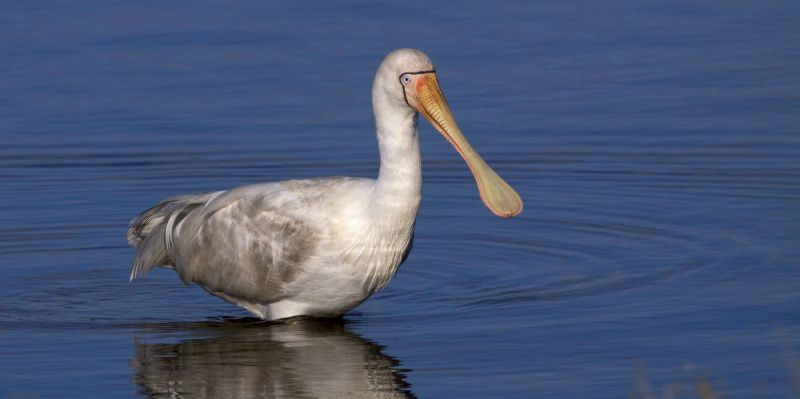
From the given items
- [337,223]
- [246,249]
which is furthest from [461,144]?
[246,249]

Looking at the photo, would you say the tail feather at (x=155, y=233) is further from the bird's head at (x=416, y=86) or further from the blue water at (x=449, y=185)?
the bird's head at (x=416, y=86)

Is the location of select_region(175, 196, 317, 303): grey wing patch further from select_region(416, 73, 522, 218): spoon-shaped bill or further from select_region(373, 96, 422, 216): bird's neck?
select_region(416, 73, 522, 218): spoon-shaped bill

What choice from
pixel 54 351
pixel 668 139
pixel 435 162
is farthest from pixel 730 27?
pixel 54 351

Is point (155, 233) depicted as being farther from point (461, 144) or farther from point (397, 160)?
point (461, 144)

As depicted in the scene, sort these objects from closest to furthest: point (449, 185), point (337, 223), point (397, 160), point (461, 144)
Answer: point (397, 160) → point (337, 223) → point (461, 144) → point (449, 185)

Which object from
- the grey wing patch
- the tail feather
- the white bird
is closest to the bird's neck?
the white bird

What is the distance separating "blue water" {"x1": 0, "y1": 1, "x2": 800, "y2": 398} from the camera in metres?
11.1

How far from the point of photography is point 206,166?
17156 millimetres

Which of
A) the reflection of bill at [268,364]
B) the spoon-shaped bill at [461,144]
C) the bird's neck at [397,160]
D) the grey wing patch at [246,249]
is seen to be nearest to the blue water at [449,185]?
the reflection of bill at [268,364]

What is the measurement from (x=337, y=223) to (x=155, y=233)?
1.99 m

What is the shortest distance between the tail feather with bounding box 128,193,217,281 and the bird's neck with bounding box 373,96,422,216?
1847mm

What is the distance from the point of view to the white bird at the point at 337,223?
38.3ft

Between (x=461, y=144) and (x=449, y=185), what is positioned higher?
(x=449, y=185)

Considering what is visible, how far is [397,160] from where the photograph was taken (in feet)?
38.1
